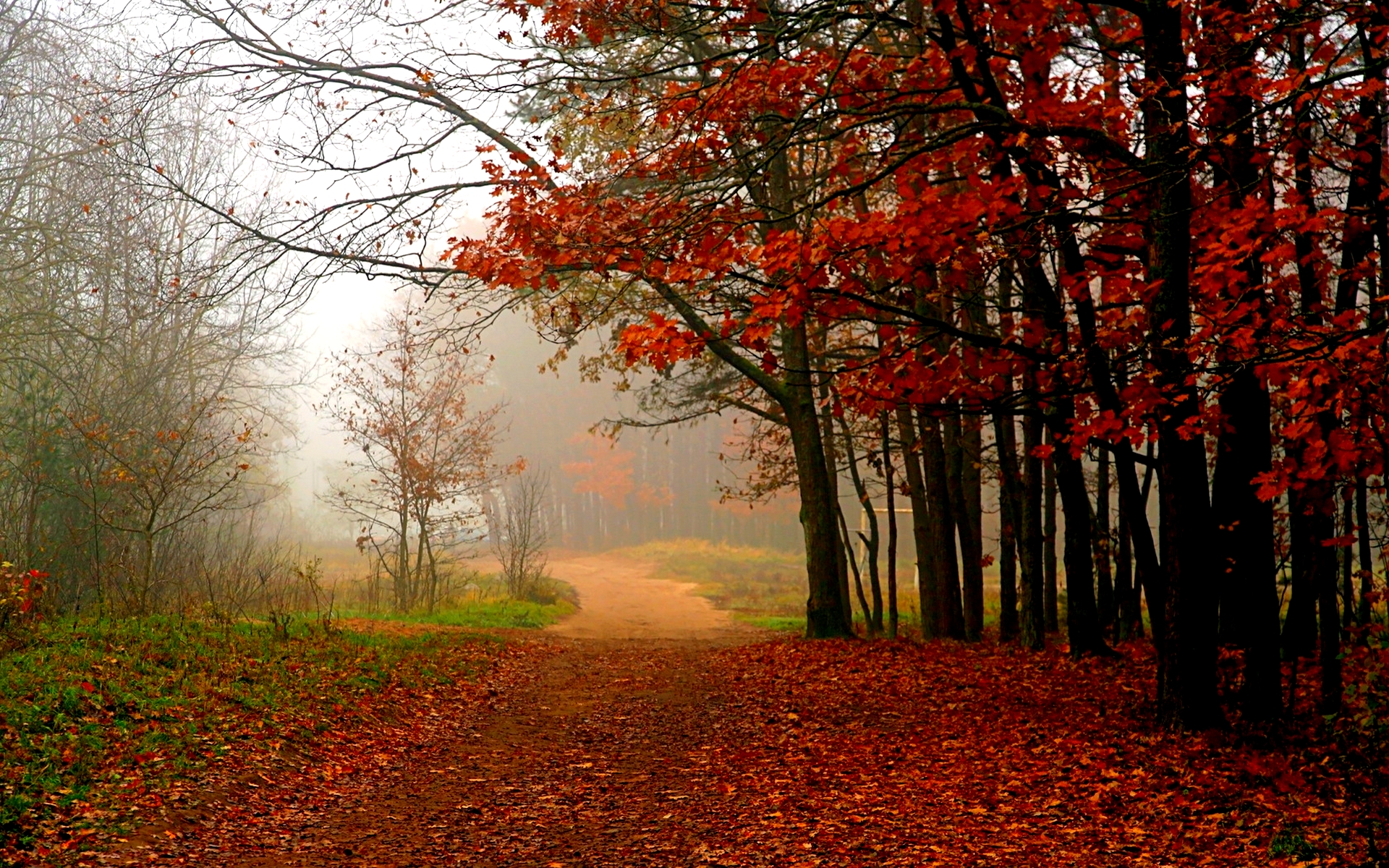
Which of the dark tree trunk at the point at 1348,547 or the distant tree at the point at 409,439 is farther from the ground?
the distant tree at the point at 409,439

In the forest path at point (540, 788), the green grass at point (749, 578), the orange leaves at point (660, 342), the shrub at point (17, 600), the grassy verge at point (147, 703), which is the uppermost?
the orange leaves at point (660, 342)

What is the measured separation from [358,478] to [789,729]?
46241 millimetres

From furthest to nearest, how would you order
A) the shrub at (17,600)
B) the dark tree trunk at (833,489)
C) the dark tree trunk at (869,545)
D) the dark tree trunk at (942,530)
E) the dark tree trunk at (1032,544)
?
the dark tree trunk at (869,545) < the dark tree trunk at (833,489) < the dark tree trunk at (942,530) < the dark tree trunk at (1032,544) < the shrub at (17,600)

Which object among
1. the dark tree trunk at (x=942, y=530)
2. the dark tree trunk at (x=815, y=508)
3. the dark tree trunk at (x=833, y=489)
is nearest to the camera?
the dark tree trunk at (x=942, y=530)

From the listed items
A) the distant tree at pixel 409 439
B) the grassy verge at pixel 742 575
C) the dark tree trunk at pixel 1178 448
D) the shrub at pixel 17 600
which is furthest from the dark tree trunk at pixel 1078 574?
the distant tree at pixel 409 439

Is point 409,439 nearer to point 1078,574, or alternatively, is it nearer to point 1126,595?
point 1078,574

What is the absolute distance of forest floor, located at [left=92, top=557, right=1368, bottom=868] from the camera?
505 cm

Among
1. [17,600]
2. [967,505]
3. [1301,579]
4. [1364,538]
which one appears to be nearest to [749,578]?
[967,505]

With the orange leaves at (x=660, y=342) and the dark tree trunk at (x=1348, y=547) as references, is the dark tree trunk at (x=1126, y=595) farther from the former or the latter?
the orange leaves at (x=660, y=342)

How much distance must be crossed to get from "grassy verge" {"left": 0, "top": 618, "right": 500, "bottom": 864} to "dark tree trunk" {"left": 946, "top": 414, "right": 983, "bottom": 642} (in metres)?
7.27

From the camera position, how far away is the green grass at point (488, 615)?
51.8ft

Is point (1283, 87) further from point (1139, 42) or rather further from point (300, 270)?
point (300, 270)

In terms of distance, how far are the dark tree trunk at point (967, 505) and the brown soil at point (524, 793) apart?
4741mm

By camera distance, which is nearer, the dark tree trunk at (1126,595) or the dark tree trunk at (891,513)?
the dark tree trunk at (1126,595)
